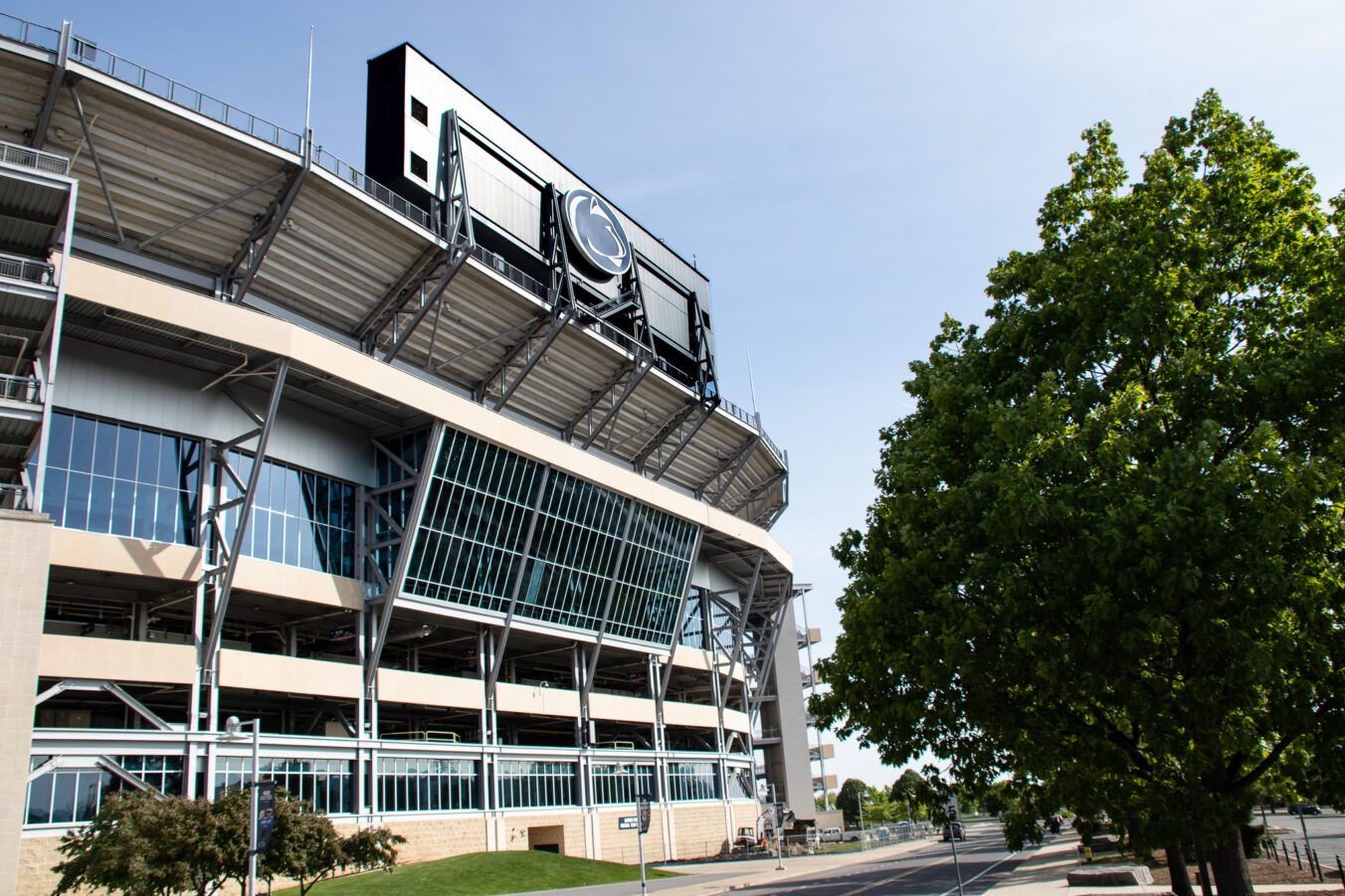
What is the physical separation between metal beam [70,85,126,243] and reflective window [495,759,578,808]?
2957 centimetres

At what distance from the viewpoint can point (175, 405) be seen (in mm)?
39125

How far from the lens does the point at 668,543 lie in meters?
62.5

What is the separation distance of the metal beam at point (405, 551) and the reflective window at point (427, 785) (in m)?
3.94

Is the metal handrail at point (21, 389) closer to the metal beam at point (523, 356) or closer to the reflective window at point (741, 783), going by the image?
the metal beam at point (523, 356)

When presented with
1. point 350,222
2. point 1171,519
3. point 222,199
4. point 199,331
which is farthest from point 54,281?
point 1171,519

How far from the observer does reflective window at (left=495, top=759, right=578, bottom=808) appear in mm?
49309

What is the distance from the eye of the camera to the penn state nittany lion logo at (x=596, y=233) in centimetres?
5709

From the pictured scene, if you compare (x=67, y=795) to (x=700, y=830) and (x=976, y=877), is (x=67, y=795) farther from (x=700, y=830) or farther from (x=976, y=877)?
(x=700, y=830)

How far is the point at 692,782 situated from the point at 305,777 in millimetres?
32343

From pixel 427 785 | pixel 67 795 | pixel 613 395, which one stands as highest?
pixel 613 395

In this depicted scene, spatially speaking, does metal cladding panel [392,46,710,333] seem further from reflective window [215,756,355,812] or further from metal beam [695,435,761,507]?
reflective window [215,756,355,812]

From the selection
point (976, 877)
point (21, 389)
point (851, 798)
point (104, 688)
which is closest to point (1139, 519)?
point (976, 877)

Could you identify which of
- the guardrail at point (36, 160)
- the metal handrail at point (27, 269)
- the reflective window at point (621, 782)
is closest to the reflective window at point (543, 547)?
the reflective window at point (621, 782)

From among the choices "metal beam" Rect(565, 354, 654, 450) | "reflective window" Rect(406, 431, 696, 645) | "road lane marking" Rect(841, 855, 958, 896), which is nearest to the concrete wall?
"reflective window" Rect(406, 431, 696, 645)
